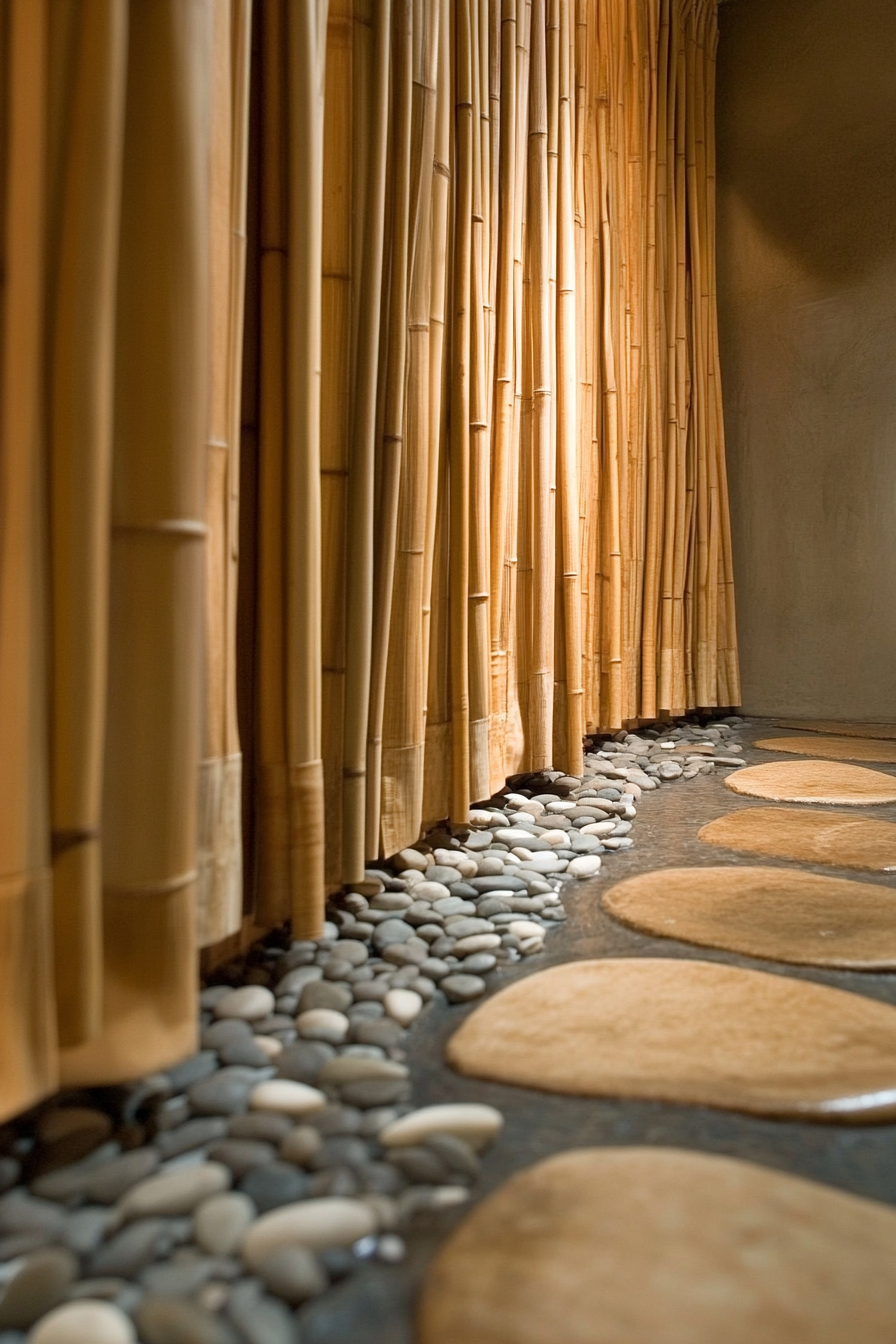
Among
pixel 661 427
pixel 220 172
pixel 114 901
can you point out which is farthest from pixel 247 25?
pixel 661 427

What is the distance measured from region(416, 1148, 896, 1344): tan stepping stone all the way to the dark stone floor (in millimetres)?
21

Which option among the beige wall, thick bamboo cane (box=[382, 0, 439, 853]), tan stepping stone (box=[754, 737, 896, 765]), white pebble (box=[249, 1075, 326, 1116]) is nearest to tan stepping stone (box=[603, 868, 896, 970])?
thick bamboo cane (box=[382, 0, 439, 853])

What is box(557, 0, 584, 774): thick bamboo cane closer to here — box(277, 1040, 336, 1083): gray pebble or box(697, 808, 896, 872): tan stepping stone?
box(697, 808, 896, 872): tan stepping stone

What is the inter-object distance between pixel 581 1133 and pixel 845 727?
234cm

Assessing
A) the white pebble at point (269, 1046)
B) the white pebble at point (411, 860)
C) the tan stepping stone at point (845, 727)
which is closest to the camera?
the white pebble at point (269, 1046)

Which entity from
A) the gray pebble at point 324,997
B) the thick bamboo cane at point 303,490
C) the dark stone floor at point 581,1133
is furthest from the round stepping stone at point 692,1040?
the thick bamboo cane at point 303,490

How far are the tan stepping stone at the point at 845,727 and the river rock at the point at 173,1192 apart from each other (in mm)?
2350

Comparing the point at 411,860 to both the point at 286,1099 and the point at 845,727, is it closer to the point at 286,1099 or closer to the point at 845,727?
the point at 286,1099

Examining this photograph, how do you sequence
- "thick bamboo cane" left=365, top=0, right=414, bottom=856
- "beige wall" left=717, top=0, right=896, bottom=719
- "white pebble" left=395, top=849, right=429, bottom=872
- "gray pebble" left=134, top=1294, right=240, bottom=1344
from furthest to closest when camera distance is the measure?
"beige wall" left=717, top=0, right=896, bottom=719, "white pebble" left=395, top=849, right=429, bottom=872, "thick bamboo cane" left=365, top=0, right=414, bottom=856, "gray pebble" left=134, top=1294, right=240, bottom=1344

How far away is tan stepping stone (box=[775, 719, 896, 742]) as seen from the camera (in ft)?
8.63

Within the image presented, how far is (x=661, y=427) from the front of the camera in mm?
2629

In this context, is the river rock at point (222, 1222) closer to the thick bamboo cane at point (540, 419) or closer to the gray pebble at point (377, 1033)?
the gray pebble at point (377, 1033)

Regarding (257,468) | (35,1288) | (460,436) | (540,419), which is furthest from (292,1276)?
(540,419)

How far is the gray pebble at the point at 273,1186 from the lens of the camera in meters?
0.61
